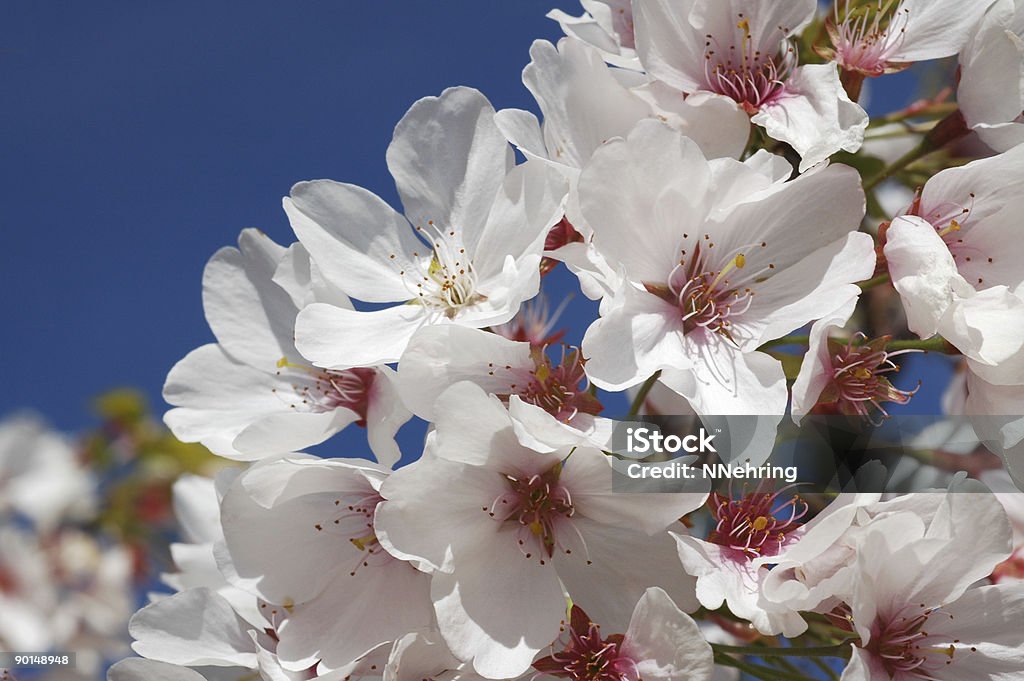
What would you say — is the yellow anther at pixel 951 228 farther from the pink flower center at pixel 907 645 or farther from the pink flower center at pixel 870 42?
the pink flower center at pixel 907 645

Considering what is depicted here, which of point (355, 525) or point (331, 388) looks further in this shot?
point (331, 388)

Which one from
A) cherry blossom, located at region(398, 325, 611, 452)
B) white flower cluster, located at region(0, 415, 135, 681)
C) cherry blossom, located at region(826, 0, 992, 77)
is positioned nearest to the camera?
cherry blossom, located at region(398, 325, 611, 452)

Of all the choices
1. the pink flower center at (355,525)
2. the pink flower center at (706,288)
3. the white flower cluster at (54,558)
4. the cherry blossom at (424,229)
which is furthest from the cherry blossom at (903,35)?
the white flower cluster at (54,558)

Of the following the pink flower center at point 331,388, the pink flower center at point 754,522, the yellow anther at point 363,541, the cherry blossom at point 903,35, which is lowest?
the pink flower center at point 754,522

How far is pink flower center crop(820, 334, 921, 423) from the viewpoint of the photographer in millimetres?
1414

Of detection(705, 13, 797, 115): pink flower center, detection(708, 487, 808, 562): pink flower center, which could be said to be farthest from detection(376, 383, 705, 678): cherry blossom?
detection(705, 13, 797, 115): pink flower center

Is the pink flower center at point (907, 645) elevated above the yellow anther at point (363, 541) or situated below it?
below

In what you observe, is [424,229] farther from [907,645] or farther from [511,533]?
[907,645]

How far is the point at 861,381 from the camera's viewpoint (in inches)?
56.2

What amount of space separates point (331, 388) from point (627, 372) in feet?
2.11

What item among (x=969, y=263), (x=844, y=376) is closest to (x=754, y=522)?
(x=844, y=376)

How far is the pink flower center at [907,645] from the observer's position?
133cm

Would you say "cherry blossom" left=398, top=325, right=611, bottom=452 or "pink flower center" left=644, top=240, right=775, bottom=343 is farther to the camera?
"pink flower center" left=644, top=240, right=775, bottom=343

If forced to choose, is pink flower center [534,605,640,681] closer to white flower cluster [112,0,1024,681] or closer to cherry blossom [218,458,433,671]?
white flower cluster [112,0,1024,681]
